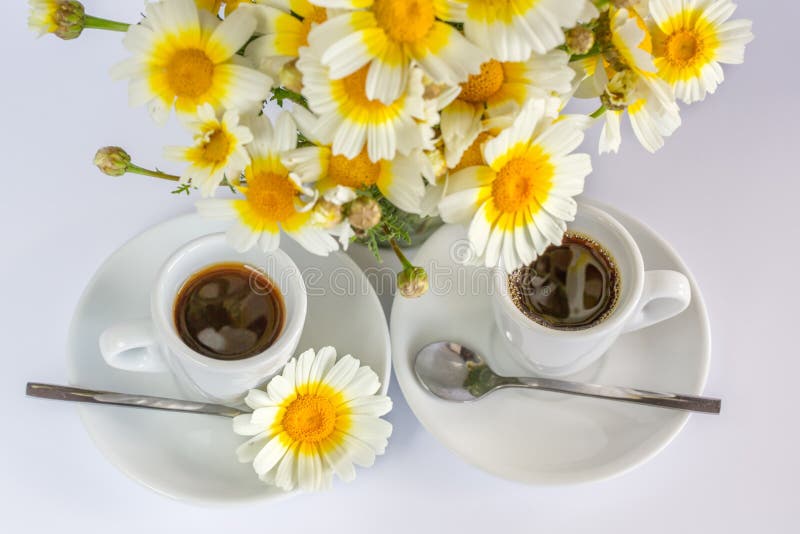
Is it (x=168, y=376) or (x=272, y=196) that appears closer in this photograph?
(x=272, y=196)

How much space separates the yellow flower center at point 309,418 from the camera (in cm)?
70

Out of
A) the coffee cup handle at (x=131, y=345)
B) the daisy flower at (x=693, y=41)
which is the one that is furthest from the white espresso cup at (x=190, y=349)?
the daisy flower at (x=693, y=41)

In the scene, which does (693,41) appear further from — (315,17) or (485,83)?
(315,17)

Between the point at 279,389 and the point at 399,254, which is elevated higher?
the point at 399,254

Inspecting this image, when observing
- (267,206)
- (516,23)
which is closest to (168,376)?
(267,206)

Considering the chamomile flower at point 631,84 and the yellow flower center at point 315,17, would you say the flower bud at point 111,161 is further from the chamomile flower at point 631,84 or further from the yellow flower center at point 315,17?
the chamomile flower at point 631,84

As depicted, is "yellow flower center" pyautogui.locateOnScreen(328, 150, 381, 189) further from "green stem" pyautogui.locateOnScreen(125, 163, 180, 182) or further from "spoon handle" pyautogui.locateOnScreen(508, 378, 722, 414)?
"spoon handle" pyautogui.locateOnScreen(508, 378, 722, 414)

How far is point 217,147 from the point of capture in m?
0.55

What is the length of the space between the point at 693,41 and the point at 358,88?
29 cm

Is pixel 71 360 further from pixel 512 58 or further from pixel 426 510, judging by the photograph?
pixel 512 58

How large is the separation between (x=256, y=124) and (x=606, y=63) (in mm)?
271

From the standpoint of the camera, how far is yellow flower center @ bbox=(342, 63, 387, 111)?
0.52 metres

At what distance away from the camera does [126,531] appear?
0.80 metres

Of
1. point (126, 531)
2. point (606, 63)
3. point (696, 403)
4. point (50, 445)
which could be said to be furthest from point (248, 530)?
point (606, 63)
